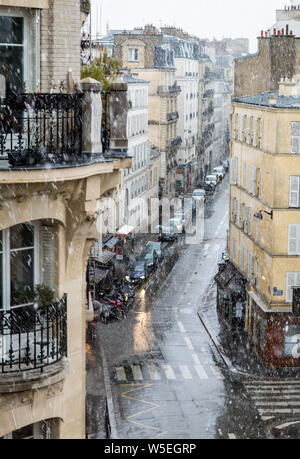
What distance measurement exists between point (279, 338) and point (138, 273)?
21110mm

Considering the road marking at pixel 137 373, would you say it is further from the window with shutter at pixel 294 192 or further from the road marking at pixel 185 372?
the window with shutter at pixel 294 192

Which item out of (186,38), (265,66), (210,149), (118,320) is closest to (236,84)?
(265,66)

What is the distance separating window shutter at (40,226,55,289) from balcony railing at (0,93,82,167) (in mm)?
1382

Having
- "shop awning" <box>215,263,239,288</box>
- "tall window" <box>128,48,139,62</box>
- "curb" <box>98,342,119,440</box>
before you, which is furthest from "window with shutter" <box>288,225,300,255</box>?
"tall window" <box>128,48,139,62</box>

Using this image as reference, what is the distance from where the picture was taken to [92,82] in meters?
11.5

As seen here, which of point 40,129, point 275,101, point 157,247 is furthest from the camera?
point 157,247

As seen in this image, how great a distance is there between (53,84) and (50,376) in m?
4.13

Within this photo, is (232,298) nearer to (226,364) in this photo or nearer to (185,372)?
(226,364)

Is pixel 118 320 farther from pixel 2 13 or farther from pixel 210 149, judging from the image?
pixel 210 149

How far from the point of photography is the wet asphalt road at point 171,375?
121 feet

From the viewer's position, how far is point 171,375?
1729 inches

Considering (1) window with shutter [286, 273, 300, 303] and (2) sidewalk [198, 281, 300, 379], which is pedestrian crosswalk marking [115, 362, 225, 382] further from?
(1) window with shutter [286, 273, 300, 303]

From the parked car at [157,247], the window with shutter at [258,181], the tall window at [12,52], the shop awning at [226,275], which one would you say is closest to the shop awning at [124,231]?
the parked car at [157,247]

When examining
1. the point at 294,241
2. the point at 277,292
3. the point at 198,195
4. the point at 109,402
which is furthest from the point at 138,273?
the point at 198,195
